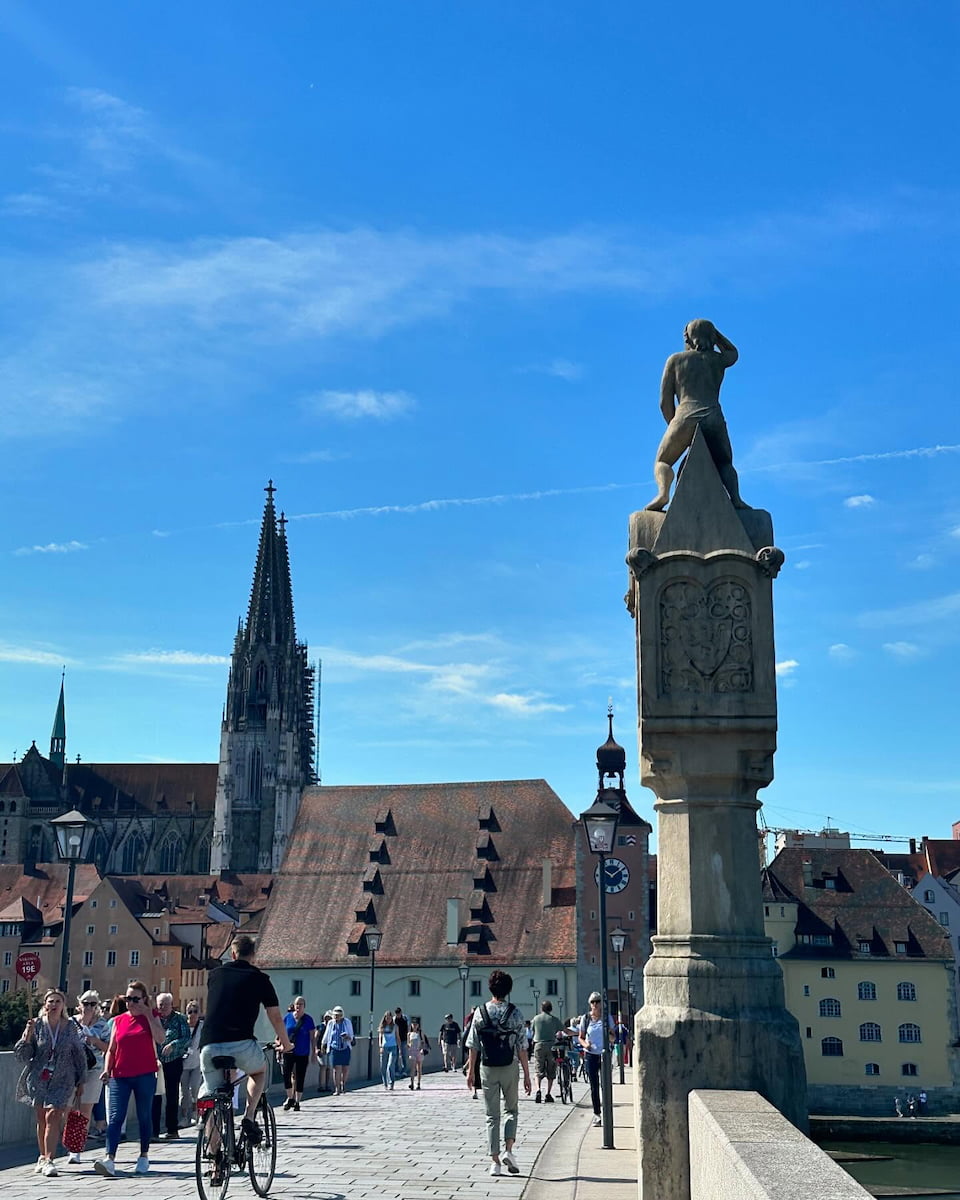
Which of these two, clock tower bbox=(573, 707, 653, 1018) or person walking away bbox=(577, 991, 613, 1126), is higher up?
clock tower bbox=(573, 707, 653, 1018)

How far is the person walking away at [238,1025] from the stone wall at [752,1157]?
11.1 ft

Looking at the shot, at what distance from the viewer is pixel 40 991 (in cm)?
9675

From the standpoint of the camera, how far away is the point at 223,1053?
9070 millimetres

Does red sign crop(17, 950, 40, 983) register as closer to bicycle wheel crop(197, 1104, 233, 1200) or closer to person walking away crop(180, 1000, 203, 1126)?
person walking away crop(180, 1000, 203, 1126)

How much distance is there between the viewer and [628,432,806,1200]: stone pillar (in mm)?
7520

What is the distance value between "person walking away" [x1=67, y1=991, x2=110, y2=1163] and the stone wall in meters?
7.42

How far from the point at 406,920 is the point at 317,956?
4951mm

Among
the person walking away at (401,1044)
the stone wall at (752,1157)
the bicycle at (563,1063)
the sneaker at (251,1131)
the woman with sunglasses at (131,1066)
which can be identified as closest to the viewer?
the stone wall at (752,1157)

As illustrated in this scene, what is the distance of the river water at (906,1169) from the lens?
58.6 ft

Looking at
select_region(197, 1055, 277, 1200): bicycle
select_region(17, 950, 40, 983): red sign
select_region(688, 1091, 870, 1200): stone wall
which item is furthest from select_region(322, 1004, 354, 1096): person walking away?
select_region(688, 1091, 870, 1200): stone wall

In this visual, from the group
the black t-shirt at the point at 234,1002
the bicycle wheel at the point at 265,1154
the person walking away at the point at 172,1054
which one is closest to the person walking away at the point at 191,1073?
the person walking away at the point at 172,1054

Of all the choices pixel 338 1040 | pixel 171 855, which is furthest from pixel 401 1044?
pixel 171 855

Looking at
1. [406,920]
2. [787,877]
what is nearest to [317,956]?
[406,920]

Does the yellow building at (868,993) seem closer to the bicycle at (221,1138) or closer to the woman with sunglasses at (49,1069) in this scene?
the woman with sunglasses at (49,1069)
